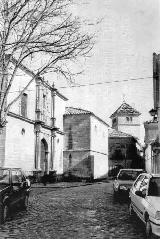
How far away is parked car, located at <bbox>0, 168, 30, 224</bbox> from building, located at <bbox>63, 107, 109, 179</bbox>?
2714cm

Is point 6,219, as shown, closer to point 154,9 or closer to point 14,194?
point 14,194

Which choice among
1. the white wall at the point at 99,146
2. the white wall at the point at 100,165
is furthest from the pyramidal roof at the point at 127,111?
the white wall at the point at 100,165

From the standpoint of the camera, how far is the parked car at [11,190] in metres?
9.31

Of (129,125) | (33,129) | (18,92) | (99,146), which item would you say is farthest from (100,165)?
(129,125)

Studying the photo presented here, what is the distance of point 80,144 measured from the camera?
40062 millimetres

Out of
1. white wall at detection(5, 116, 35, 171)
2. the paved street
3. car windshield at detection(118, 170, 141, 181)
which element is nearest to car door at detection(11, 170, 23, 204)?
the paved street

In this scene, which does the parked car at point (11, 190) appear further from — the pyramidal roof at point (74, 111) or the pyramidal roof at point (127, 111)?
the pyramidal roof at point (127, 111)

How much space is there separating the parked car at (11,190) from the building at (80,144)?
27.1 m

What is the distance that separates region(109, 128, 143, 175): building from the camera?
6519 centimetres

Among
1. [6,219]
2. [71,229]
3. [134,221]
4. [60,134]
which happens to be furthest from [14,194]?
[60,134]

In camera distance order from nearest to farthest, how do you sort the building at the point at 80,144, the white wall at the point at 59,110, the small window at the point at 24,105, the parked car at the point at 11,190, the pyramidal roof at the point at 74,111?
1. the parked car at the point at 11,190
2. the small window at the point at 24,105
3. the white wall at the point at 59,110
4. the building at the point at 80,144
5. the pyramidal roof at the point at 74,111

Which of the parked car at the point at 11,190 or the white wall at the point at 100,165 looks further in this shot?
the white wall at the point at 100,165

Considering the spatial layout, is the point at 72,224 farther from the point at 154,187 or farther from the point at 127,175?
the point at 127,175

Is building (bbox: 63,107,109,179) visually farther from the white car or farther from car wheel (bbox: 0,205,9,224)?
the white car
